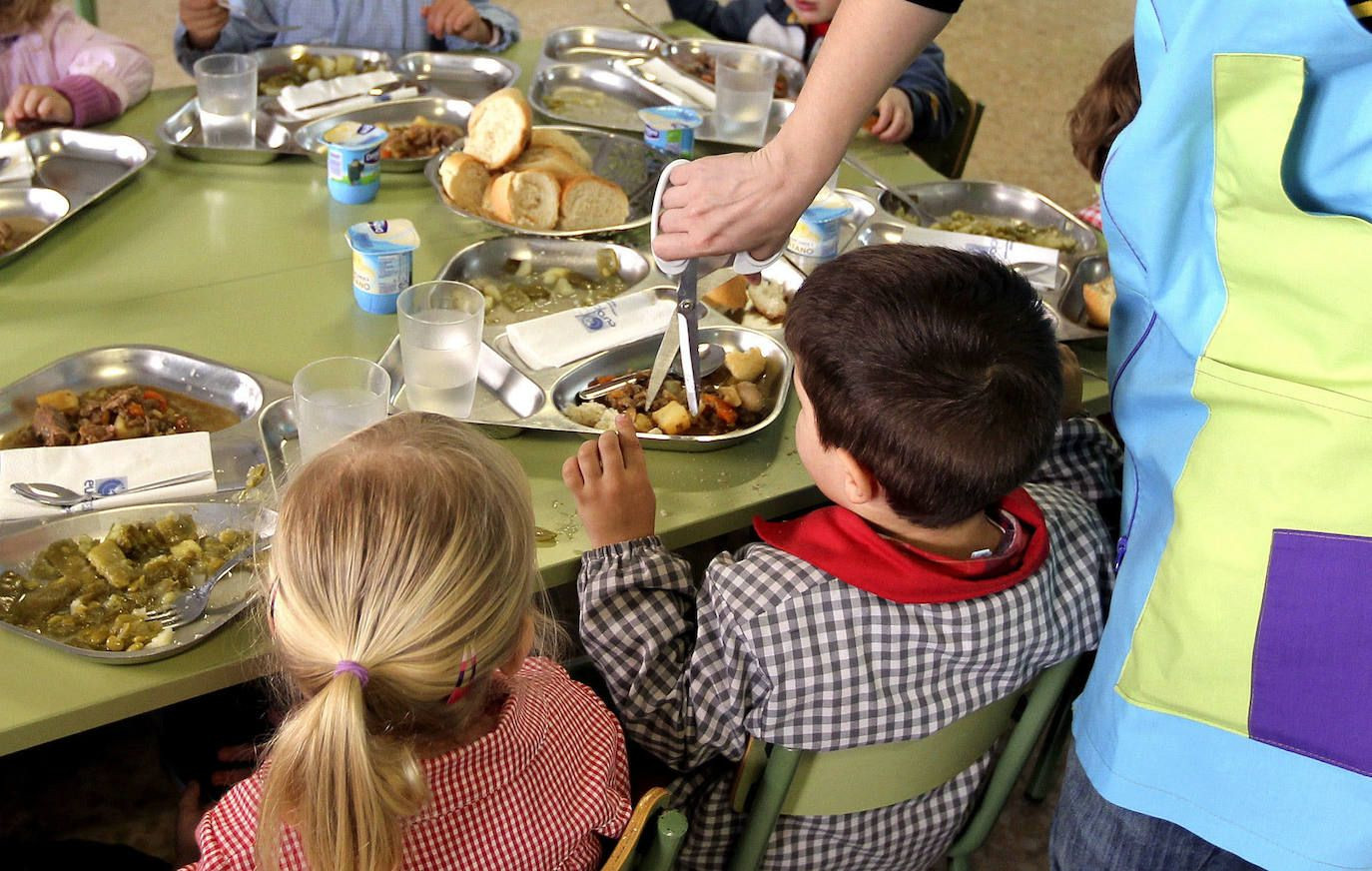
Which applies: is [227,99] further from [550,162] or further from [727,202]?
[727,202]

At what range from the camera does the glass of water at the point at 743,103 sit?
2188 millimetres

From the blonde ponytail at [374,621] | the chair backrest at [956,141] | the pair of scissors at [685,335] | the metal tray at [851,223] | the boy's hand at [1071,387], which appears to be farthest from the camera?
the chair backrest at [956,141]

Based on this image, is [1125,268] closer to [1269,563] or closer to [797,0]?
[1269,563]

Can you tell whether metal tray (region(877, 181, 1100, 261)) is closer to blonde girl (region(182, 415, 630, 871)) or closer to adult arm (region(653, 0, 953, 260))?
adult arm (region(653, 0, 953, 260))

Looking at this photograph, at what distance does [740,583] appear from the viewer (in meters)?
1.17

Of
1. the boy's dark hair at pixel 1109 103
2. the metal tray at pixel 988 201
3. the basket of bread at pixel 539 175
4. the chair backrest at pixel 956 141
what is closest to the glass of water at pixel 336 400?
the basket of bread at pixel 539 175

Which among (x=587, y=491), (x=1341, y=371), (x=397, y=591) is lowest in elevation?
(x=587, y=491)

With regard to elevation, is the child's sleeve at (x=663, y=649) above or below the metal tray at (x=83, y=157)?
above

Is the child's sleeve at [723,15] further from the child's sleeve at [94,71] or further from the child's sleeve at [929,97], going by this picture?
the child's sleeve at [94,71]

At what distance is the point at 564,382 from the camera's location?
1500mm

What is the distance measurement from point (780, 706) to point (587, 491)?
323mm

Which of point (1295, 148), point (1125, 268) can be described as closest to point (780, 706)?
point (1125, 268)

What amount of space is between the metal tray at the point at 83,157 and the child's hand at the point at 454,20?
784 millimetres

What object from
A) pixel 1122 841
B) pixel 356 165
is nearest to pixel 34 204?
pixel 356 165
